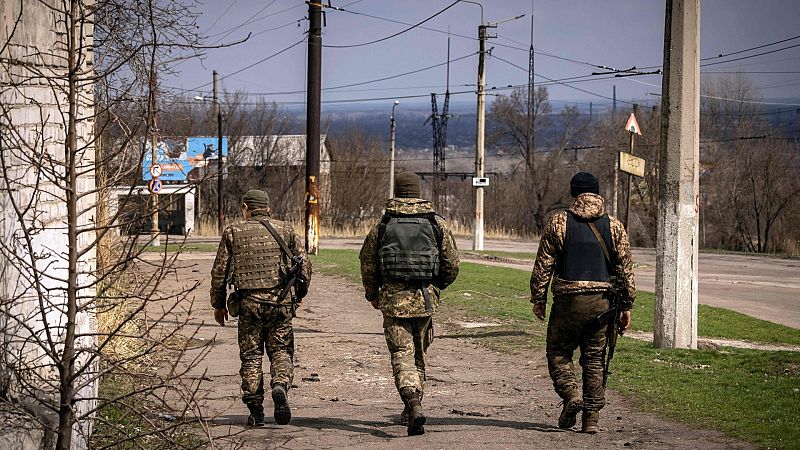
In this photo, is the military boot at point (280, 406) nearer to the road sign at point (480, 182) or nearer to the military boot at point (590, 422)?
the military boot at point (590, 422)

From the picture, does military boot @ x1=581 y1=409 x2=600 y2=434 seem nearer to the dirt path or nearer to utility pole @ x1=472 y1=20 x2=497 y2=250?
the dirt path

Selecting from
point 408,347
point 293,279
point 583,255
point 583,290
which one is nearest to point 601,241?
point 583,255

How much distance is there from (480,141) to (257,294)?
3093 centimetres

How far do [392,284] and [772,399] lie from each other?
3829 mm

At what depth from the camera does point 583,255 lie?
27.7 ft

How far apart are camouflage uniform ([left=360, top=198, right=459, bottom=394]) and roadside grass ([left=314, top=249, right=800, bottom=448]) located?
2.33 m

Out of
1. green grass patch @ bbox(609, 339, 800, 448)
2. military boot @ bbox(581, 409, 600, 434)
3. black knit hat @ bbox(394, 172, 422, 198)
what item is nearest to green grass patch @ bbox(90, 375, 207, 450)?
black knit hat @ bbox(394, 172, 422, 198)

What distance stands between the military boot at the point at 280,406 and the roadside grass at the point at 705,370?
3293mm

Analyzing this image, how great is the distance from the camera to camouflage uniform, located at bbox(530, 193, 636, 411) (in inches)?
330

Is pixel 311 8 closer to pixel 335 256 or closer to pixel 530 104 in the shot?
pixel 335 256

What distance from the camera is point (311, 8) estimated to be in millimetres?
27719

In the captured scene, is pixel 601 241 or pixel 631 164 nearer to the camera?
pixel 601 241

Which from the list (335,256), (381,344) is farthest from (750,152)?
(381,344)

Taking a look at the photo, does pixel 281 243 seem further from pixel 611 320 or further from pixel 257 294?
pixel 611 320
